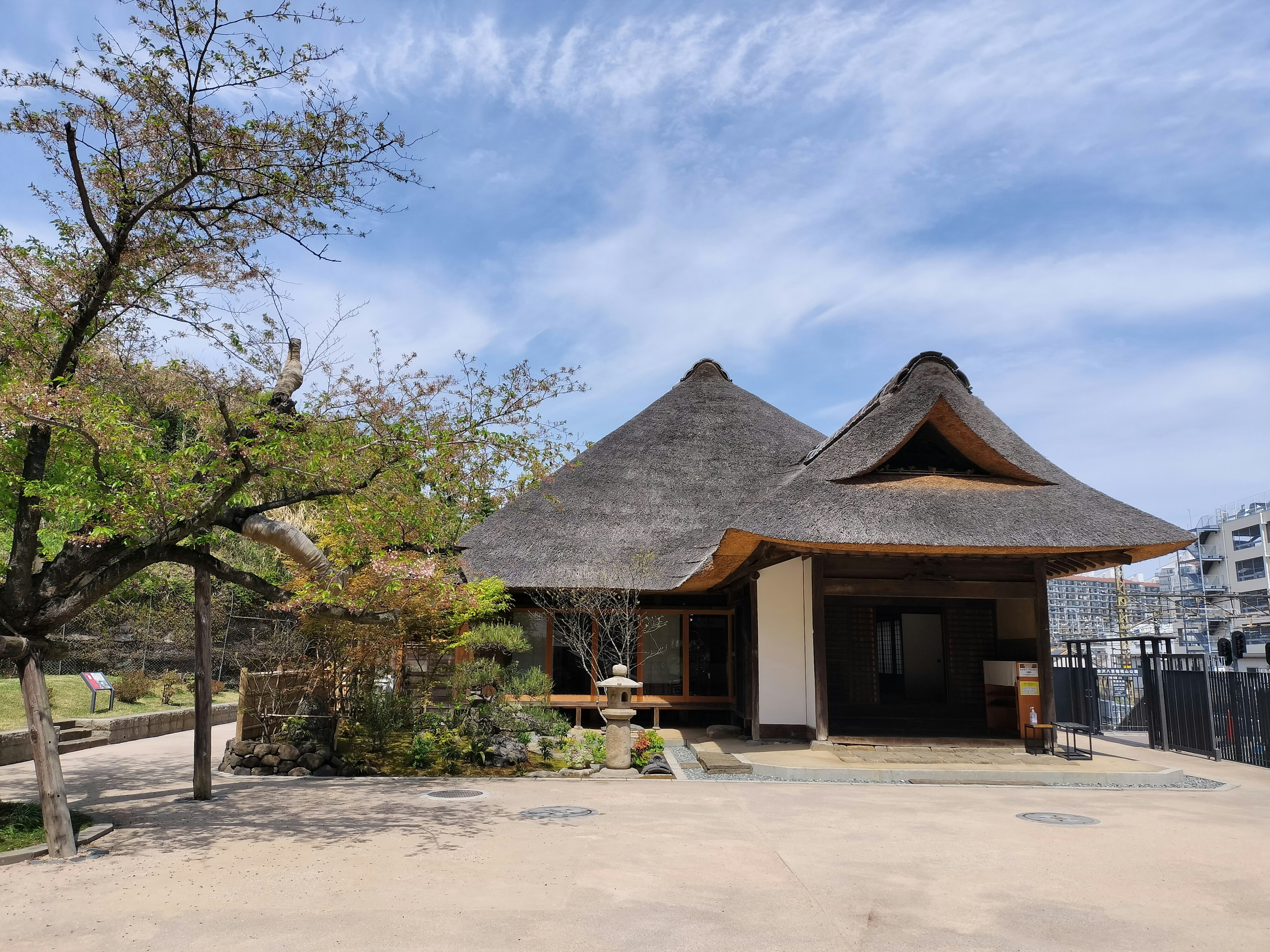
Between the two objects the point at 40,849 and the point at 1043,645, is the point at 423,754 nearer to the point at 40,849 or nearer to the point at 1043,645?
the point at 40,849

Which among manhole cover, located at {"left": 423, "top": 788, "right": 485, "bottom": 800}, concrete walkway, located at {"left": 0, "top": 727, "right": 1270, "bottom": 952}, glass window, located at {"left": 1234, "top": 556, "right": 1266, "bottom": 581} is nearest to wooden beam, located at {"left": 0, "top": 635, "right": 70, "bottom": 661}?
concrete walkway, located at {"left": 0, "top": 727, "right": 1270, "bottom": 952}

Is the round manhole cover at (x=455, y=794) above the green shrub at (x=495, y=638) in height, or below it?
below

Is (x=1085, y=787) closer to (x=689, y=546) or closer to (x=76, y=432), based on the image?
Answer: (x=689, y=546)

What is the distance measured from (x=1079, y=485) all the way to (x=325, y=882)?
43.2ft

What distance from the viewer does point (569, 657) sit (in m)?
18.3

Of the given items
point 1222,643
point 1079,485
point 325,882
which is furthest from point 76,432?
point 1222,643

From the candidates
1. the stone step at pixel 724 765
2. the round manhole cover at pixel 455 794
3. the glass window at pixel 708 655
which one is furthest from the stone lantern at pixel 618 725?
the glass window at pixel 708 655

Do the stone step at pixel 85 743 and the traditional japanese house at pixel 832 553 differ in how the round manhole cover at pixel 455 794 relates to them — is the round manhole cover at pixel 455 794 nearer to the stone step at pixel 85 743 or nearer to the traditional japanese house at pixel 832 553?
the traditional japanese house at pixel 832 553

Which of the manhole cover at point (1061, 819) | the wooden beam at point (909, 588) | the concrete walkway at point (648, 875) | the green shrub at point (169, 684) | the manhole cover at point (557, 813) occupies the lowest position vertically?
the manhole cover at point (1061, 819)

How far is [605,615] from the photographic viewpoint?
17.2 meters

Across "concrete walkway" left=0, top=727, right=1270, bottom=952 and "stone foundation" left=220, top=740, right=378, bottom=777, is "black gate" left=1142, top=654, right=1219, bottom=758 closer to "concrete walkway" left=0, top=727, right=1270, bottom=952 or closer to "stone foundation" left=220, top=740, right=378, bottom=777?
"concrete walkway" left=0, top=727, right=1270, bottom=952

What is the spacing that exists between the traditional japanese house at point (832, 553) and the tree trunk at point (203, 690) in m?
3.96

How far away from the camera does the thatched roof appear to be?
41.6 feet

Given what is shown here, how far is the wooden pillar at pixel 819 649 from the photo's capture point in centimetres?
1348
